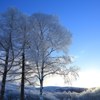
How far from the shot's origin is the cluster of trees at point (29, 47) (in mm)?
26828

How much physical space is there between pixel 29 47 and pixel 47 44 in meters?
1.81

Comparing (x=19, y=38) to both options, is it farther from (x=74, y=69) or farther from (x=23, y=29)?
(x=74, y=69)

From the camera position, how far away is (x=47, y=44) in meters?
27.9

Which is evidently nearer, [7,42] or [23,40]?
[7,42]

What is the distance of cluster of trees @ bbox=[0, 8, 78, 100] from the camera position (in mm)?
26828

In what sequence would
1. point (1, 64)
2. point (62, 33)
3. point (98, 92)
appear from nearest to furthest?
point (1, 64) → point (62, 33) → point (98, 92)

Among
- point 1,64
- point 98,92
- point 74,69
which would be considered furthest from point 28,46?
point 98,92

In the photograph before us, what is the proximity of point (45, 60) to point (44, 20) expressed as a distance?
4241mm

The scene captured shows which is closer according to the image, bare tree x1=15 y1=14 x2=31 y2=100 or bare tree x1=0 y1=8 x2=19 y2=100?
bare tree x1=0 y1=8 x2=19 y2=100

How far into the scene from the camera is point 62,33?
1117 inches

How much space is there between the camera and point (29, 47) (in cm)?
2778

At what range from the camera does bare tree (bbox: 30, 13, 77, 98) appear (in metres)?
27.5

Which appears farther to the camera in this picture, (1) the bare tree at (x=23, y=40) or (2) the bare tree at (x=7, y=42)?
(1) the bare tree at (x=23, y=40)

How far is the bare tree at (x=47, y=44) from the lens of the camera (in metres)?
27.5
